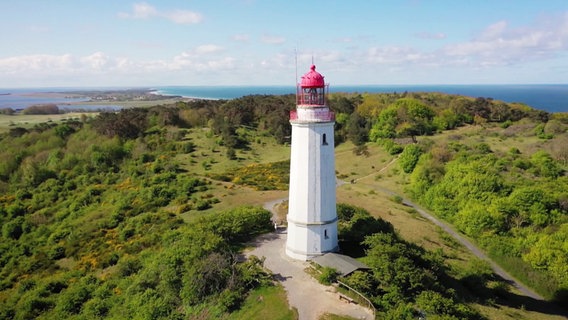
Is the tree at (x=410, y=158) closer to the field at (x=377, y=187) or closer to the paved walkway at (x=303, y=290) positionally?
the field at (x=377, y=187)

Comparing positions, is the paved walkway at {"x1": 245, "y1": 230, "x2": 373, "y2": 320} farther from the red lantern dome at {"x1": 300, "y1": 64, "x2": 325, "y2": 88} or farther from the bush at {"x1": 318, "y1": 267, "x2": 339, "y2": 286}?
the red lantern dome at {"x1": 300, "y1": 64, "x2": 325, "y2": 88}

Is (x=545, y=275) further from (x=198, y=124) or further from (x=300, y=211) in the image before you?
(x=198, y=124)

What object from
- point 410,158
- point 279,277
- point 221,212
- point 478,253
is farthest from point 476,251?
point 221,212

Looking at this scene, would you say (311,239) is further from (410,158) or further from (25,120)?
(25,120)

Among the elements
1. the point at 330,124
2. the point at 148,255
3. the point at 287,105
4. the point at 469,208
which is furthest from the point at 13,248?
the point at 287,105

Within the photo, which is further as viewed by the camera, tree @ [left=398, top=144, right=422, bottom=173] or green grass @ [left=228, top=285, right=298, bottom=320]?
tree @ [left=398, top=144, right=422, bottom=173]

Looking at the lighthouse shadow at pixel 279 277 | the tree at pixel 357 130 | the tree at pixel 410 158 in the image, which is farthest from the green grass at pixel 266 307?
the tree at pixel 357 130

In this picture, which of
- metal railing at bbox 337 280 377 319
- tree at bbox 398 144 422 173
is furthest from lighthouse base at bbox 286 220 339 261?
tree at bbox 398 144 422 173
